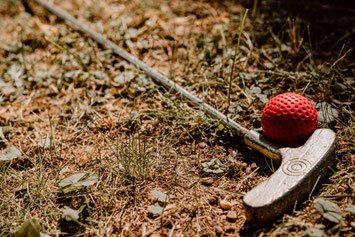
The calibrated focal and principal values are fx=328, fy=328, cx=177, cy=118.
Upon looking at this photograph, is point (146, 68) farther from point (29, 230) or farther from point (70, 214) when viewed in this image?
point (29, 230)

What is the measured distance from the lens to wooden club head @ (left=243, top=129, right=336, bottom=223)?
154cm

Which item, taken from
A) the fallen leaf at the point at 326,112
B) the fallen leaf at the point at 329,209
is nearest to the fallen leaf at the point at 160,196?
the fallen leaf at the point at 329,209

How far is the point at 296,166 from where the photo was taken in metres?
1.68

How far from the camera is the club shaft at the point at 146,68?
216cm

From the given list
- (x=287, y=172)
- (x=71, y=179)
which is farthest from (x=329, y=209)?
(x=71, y=179)

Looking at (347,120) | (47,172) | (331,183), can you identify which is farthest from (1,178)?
(347,120)

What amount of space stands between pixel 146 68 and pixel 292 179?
1.57m

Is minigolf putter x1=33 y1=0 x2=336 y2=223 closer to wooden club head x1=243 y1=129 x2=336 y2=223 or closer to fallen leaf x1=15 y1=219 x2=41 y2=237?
wooden club head x1=243 y1=129 x2=336 y2=223

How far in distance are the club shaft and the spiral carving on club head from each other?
1.24 feet

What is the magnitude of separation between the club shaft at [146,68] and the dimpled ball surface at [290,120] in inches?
9.0

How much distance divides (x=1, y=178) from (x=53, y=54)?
Result: 62.8 inches

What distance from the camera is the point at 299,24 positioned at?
2961 mm

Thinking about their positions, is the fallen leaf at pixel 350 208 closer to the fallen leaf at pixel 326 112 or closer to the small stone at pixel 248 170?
the small stone at pixel 248 170

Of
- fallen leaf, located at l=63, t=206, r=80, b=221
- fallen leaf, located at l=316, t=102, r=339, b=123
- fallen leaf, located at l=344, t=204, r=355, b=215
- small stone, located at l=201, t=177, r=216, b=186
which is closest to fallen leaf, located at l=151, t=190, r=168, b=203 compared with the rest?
small stone, located at l=201, t=177, r=216, b=186
